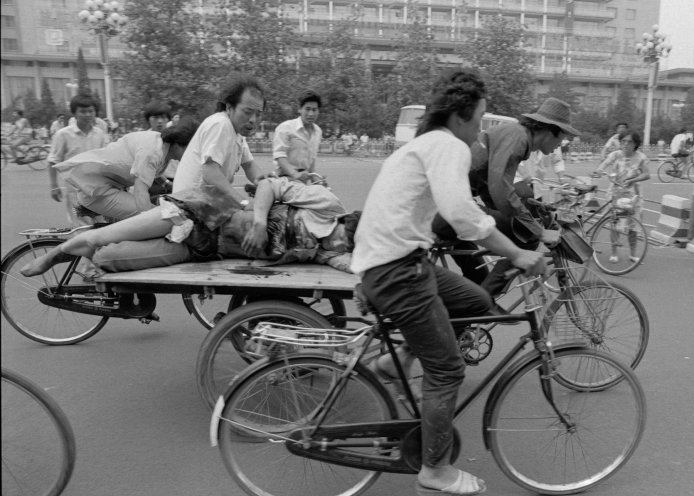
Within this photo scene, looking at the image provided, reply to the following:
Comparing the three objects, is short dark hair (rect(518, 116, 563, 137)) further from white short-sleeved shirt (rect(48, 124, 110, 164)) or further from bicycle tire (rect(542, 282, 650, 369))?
white short-sleeved shirt (rect(48, 124, 110, 164))

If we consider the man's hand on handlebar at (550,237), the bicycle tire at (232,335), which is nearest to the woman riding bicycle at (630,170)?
the man's hand on handlebar at (550,237)

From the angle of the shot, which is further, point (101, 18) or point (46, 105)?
point (46, 105)

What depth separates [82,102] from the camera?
6383 mm

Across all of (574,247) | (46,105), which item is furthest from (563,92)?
(574,247)

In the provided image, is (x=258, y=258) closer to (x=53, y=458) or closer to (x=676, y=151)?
(x=53, y=458)

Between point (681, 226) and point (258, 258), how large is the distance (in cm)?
689

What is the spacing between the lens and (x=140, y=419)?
345 cm

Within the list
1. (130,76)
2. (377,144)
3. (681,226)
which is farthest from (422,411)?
(377,144)

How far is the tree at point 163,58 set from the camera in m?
24.2

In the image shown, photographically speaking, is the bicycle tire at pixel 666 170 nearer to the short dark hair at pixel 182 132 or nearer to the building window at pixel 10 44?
the short dark hair at pixel 182 132

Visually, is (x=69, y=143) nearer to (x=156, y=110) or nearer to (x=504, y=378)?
(x=156, y=110)

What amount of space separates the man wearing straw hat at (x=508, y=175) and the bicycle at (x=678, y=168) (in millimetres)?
17420

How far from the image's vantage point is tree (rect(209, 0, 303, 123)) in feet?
88.0

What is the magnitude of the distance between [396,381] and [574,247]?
1.55m
